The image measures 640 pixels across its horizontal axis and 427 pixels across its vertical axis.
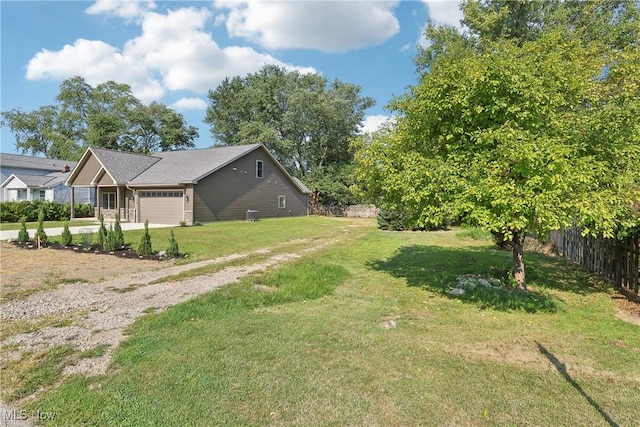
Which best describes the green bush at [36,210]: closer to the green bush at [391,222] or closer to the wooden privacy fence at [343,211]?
the green bush at [391,222]

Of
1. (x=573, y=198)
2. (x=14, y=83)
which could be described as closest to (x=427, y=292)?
(x=573, y=198)

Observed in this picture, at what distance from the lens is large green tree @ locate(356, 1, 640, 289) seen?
5109 mm

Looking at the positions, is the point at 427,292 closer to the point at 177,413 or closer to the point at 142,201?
the point at 177,413

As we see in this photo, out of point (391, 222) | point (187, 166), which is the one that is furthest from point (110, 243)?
point (187, 166)

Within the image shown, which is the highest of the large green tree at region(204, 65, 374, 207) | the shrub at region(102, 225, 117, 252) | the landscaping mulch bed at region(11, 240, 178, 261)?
the large green tree at region(204, 65, 374, 207)

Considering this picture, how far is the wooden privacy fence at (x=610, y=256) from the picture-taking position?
659 centimetres

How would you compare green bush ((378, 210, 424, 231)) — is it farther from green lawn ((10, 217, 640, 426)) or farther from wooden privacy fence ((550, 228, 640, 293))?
green lawn ((10, 217, 640, 426))

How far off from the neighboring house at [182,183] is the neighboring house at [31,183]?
733cm

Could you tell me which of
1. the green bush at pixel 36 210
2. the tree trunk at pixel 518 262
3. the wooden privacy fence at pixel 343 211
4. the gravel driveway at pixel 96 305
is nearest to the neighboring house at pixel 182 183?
the green bush at pixel 36 210

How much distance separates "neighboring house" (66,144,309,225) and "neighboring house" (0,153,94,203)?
7.33 meters

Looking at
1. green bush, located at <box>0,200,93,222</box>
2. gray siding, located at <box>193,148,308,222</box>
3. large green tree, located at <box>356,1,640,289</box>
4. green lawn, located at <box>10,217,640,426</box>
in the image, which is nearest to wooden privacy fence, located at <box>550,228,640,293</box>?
green lawn, located at <box>10,217,640,426</box>

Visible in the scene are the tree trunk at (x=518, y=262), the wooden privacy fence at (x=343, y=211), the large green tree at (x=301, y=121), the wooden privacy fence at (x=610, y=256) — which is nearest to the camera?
the wooden privacy fence at (x=610, y=256)

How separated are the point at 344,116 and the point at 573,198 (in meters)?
39.0

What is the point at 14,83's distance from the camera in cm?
1394
